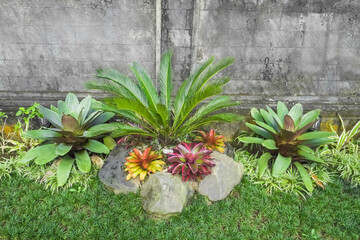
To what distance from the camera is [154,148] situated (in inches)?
156

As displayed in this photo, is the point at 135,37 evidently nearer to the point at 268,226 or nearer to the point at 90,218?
the point at 90,218

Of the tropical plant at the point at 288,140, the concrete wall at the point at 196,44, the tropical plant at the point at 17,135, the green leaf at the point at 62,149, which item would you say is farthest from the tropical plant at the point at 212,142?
the tropical plant at the point at 17,135

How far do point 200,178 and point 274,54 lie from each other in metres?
2.32

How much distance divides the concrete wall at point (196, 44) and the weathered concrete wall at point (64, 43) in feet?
0.05

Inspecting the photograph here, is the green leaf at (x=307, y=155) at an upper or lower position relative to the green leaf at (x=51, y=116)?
lower

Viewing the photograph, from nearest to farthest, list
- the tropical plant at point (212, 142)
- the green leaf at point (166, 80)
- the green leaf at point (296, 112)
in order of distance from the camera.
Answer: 1. the green leaf at point (166, 80)
2. the tropical plant at point (212, 142)
3. the green leaf at point (296, 112)

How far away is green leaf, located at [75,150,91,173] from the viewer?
11.8 feet

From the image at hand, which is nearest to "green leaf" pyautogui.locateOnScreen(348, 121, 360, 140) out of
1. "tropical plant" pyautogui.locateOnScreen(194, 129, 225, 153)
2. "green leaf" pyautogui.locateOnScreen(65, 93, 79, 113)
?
"tropical plant" pyautogui.locateOnScreen(194, 129, 225, 153)

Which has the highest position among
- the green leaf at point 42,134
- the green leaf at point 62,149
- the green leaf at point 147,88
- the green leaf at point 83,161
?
the green leaf at point 147,88

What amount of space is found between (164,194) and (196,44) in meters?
2.28

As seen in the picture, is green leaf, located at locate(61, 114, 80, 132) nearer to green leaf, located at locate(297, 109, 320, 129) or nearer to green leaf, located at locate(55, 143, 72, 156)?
green leaf, located at locate(55, 143, 72, 156)

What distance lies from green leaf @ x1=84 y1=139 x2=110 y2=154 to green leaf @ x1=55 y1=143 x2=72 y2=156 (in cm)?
26

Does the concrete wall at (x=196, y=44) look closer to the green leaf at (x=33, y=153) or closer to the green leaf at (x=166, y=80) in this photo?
the green leaf at (x=166, y=80)

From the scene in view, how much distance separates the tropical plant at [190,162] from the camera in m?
3.38
